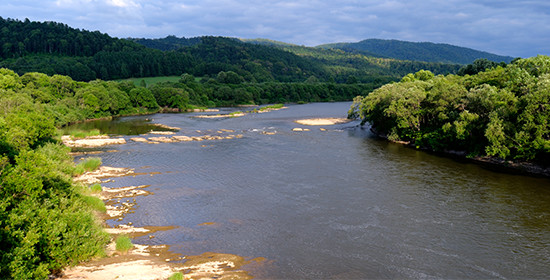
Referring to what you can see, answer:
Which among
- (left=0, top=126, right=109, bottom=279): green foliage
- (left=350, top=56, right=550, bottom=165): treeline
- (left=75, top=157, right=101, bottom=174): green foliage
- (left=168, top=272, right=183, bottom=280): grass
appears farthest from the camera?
(left=75, top=157, right=101, bottom=174): green foliage

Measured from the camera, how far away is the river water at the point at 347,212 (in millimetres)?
27109

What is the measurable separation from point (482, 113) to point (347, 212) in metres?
35.9

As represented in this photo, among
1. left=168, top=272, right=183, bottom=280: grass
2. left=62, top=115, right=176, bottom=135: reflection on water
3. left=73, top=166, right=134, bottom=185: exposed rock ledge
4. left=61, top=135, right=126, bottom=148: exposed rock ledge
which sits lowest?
left=168, top=272, right=183, bottom=280: grass

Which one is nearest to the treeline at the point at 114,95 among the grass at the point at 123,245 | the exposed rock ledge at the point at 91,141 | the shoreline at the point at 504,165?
the exposed rock ledge at the point at 91,141

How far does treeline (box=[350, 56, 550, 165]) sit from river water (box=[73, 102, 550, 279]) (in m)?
4.40

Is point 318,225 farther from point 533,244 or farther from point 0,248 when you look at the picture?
point 0,248

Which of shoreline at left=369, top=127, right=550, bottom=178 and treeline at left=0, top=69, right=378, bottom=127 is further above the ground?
treeline at left=0, top=69, right=378, bottom=127

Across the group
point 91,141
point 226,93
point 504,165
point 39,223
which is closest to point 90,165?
point 91,141

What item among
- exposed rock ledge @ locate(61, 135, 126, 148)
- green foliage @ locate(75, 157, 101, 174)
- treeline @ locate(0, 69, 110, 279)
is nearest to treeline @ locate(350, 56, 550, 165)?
treeline @ locate(0, 69, 110, 279)

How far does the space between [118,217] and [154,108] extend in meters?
108

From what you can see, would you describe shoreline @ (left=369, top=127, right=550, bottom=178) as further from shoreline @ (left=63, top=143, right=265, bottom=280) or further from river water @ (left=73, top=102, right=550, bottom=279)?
shoreline @ (left=63, top=143, right=265, bottom=280)

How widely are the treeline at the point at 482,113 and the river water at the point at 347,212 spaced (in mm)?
4397

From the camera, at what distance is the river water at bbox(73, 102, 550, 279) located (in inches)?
1067

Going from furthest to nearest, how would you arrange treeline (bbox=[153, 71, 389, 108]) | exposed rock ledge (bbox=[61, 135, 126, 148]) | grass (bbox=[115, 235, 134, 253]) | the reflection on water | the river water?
treeline (bbox=[153, 71, 389, 108]) → the reflection on water → exposed rock ledge (bbox=[61, 135, 126, 148]) → the river water → grass (bbox=[115, 235, 134, 253])
